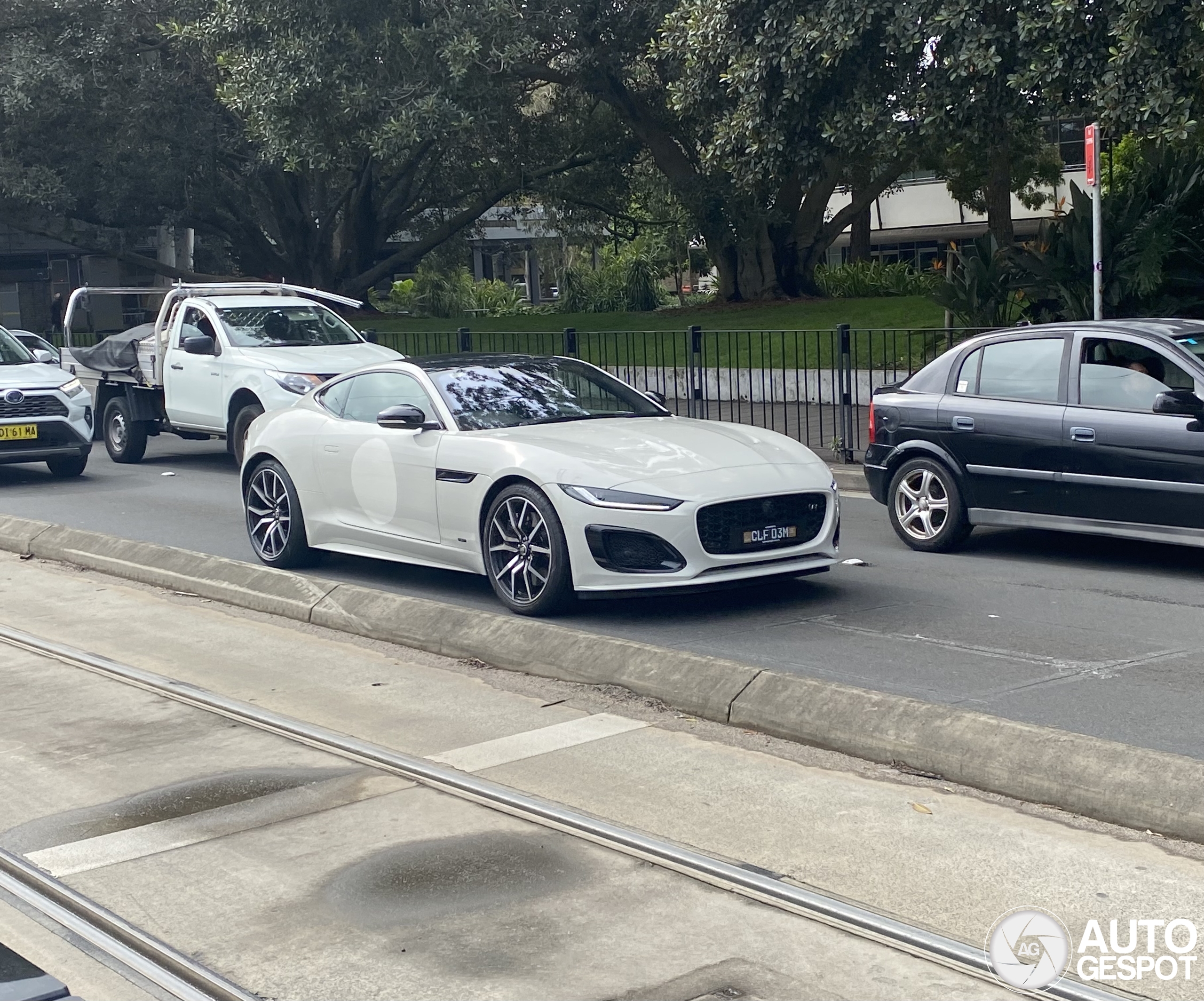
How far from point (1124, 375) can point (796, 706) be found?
4612 millimetres

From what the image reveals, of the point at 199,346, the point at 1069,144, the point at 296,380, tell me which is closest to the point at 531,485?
the point at 296,380

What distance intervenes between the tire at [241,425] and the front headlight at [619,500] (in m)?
8.27

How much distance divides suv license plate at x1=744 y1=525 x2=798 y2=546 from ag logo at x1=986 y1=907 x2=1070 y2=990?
13.3ft

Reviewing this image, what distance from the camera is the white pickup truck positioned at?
16.0 meters

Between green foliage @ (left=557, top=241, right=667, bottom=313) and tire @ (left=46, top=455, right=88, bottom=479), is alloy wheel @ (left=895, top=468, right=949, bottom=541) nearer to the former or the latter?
tire @ (left=46, top=455, right=88, bottom=479)

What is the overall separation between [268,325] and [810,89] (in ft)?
21.3

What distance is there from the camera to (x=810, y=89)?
1686 cm

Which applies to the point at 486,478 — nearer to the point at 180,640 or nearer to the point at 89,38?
Result: the point at 180,640

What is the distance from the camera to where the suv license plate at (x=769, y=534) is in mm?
8453

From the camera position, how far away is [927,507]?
10.9 meters

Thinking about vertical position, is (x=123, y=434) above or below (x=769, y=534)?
above

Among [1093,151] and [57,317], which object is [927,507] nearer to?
[1093,151]

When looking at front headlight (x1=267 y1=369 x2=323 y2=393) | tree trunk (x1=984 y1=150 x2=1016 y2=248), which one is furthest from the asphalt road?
tree trunk (x1=984 y1=150 x2=1016 y2=248)

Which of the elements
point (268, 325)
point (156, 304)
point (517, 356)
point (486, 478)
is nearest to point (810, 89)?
point (268, 325)
